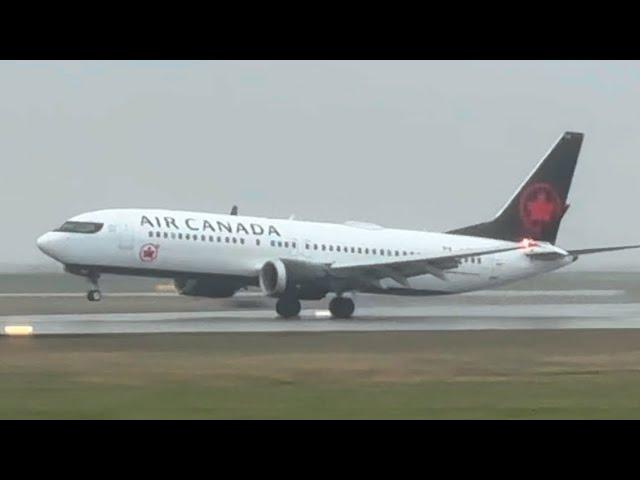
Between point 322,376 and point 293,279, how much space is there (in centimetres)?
2122

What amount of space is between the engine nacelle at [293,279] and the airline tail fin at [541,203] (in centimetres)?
909

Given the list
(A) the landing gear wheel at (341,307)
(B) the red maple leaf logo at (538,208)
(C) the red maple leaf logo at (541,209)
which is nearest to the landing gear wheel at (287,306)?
(A) the landing gear wheel at (341,307)

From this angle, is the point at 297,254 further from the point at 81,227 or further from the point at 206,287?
the point at 81,227

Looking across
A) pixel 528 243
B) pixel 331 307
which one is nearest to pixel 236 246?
pixel 331 307

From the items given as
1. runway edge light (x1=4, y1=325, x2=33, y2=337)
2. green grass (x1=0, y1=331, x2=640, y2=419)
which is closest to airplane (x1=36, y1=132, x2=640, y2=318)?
runway edge light (x1=4, y1=325, x2=33, y2=337)

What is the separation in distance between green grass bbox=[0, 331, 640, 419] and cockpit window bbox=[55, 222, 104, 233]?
11778mm

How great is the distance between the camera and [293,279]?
4700 cm

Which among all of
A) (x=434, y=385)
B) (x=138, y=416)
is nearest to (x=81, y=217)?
(x=434, y=385)

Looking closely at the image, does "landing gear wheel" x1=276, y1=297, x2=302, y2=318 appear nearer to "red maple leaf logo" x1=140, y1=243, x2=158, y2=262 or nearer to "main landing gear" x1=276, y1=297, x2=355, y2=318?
"main landing gear" x1=276, y1=297, x2=355, y2=318

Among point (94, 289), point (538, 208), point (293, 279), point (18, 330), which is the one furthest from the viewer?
point (538, 208)

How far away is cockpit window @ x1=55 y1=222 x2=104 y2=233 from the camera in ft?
153

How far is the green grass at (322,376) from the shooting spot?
69.2 feet

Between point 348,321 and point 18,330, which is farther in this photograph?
point 348,321

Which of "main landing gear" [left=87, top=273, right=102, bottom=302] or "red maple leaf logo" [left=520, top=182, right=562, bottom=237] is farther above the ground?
"red maple leaf logo" [left=520, top=182, right=562, bottom=237]
